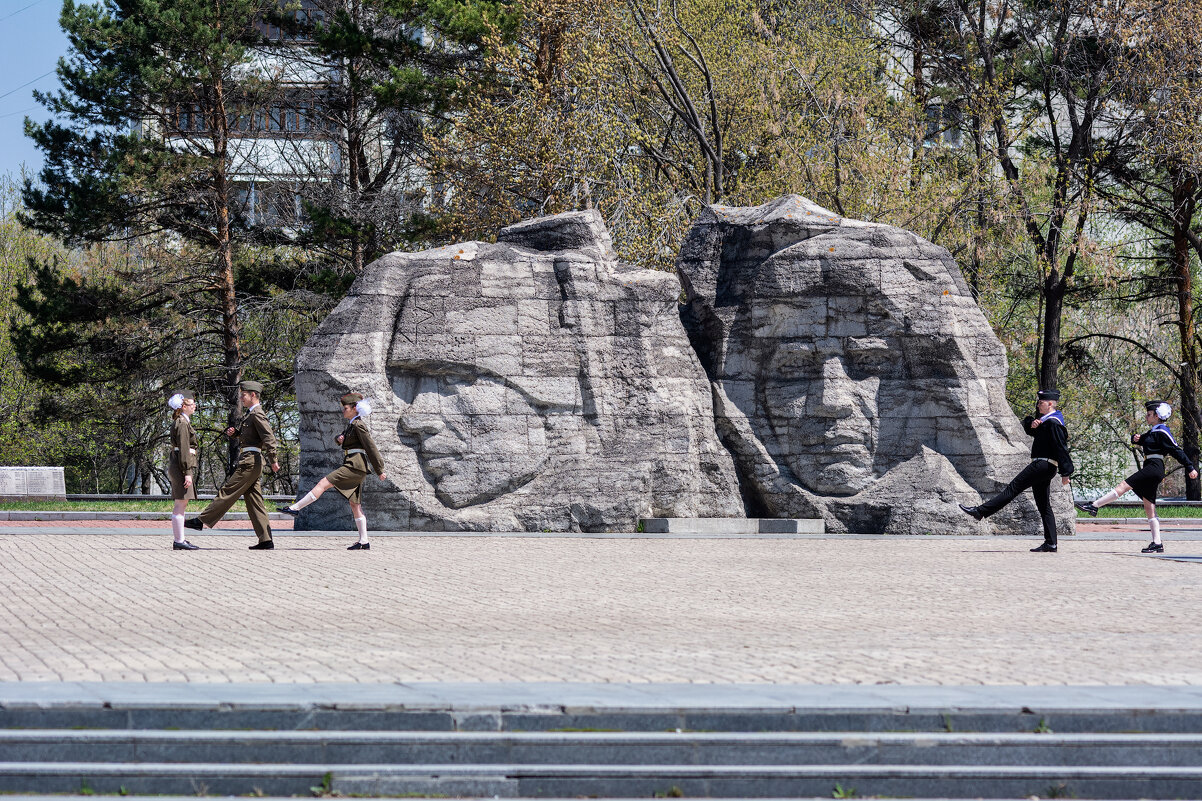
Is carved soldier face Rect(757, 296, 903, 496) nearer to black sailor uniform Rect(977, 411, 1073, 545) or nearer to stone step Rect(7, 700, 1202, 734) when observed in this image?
black sailor uniform Rect(977, 411, 1073, 545)

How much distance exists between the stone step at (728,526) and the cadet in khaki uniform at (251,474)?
5.34m

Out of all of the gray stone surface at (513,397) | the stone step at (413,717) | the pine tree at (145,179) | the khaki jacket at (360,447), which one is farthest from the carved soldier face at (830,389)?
the pine tree at (145,179)

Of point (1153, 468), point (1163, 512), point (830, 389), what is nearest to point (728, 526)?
point (830, 389)

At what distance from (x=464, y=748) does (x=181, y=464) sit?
10436mm

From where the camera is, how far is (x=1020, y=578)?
12.7 m

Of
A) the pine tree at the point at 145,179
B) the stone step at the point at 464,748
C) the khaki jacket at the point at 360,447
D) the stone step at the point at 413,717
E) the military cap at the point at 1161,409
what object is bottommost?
the stone step at the point at 464,748

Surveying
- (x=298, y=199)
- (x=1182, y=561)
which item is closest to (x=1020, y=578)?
(x=1182, y=561)

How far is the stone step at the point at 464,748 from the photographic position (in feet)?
19.4

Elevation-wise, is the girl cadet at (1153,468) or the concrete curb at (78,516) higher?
the girl cadet at (1153,468)

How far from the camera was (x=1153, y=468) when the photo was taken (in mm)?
16359

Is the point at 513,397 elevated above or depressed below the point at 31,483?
above

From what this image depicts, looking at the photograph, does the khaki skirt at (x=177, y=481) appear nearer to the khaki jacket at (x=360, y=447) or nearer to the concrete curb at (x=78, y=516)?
the khaki jacket at (x=360, y=447)

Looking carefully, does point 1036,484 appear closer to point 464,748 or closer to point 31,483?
point 464,748

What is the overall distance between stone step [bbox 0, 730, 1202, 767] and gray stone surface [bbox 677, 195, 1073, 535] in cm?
1290
